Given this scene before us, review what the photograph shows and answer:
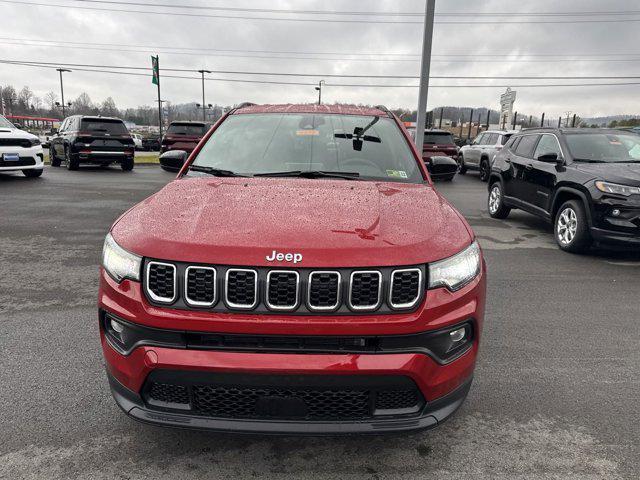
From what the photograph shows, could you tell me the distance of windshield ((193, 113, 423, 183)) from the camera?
333cm

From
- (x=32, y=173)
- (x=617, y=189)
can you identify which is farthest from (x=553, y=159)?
(x=32, y=173)

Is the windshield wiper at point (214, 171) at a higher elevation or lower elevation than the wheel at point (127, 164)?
higher

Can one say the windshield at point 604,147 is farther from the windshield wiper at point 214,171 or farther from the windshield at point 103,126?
Answer: the windshield at point 103,126

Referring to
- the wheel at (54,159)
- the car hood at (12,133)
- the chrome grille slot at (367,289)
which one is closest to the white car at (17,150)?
the car hood at (12,133)

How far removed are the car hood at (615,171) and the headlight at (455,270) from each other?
4.94 m

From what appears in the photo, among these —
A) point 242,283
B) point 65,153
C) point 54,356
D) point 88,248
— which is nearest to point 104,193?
point 88,248

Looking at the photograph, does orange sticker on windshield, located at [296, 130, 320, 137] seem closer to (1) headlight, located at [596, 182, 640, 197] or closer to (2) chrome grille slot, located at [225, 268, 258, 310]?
(2) chrome grille slot, located at [225, 268, 258, 310]

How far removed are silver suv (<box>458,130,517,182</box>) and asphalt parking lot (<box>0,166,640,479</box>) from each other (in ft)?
37.8

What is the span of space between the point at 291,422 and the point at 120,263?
1062 millimetres

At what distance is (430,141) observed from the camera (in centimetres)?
1725

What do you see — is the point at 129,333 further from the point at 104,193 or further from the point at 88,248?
the point at 104,193

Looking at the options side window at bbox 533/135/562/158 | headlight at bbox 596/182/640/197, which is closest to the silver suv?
side window at bbox 533/135/562/158

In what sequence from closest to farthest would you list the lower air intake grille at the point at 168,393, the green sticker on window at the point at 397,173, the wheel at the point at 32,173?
1. the lower air intake grille at the point at 168,393
2. the green sticker on window at the point at 397,173
3. the wheel at the point at 32,173

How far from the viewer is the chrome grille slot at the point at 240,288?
199 cm
